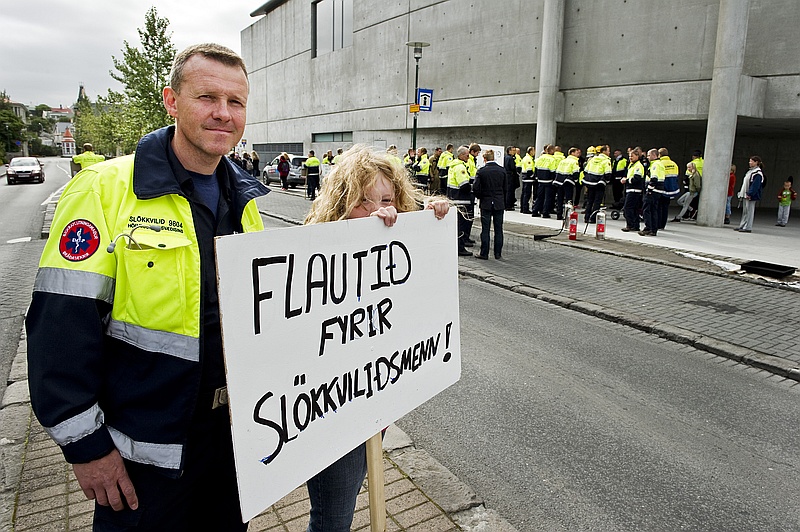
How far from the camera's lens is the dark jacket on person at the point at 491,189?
35.1 ft

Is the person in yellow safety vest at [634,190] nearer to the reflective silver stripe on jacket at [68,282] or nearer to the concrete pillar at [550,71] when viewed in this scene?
the concrete pillar at [550,71]

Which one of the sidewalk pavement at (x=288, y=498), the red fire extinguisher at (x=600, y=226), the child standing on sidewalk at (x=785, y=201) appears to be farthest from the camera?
the child standing on sidewalk at (x=785, y=201)

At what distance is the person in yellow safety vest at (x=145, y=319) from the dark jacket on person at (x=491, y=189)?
29.9ft

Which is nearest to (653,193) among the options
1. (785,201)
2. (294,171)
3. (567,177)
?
(567,177)

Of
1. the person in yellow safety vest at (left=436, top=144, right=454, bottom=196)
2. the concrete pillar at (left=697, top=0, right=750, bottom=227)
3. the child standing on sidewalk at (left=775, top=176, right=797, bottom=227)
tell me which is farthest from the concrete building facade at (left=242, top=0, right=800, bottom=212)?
the person in yellow safety vest at (left=436, top=144, right=454, bottom=196)

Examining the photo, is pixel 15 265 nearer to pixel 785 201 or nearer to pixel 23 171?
pixel 785 201

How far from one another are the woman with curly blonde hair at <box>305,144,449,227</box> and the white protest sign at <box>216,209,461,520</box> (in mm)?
204

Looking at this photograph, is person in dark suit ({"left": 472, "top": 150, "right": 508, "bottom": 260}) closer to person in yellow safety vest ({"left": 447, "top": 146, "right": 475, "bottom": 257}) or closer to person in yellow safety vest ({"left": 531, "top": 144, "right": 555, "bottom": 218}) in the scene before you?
person in yellow safety vest ({"left": 447, "top": 146, "right": 475, "bottom": 257})

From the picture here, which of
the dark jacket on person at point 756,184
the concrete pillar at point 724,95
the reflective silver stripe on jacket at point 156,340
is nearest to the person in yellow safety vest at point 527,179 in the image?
the concrete pillar at point 724,95

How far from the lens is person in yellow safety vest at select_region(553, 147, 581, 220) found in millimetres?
15875

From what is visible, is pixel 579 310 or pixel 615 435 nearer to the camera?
pixel 615 435

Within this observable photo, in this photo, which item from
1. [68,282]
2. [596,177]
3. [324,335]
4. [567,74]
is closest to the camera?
[68,282]

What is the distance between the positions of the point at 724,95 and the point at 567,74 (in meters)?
5.72

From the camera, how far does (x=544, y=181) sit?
1694 centimetres
